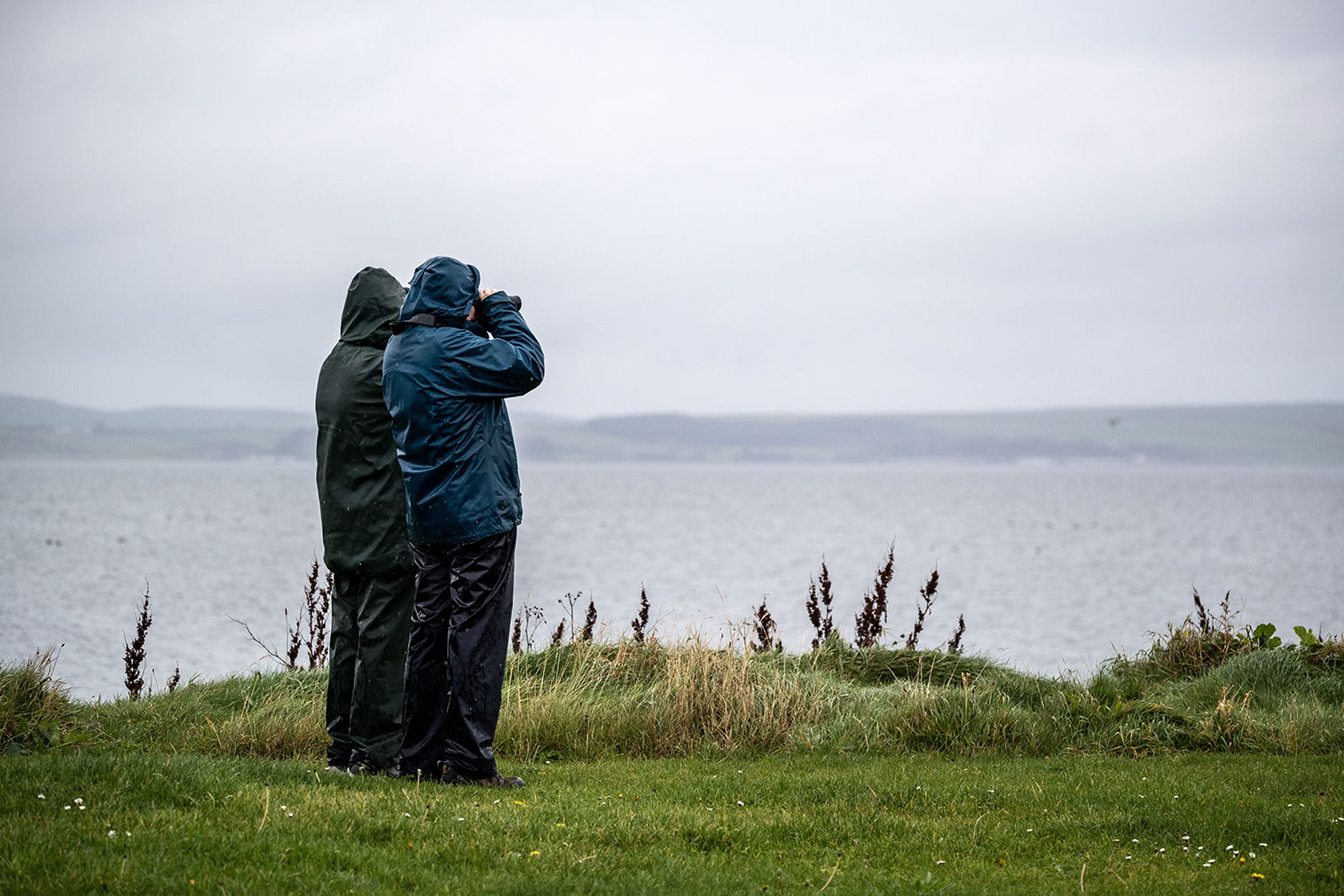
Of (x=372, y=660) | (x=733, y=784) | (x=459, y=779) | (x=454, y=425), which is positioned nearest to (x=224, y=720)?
(x=372, y=660)

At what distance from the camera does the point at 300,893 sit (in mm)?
4059

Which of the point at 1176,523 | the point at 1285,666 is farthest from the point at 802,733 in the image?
the point at 1176,523

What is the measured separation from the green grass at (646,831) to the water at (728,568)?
3.34 meters

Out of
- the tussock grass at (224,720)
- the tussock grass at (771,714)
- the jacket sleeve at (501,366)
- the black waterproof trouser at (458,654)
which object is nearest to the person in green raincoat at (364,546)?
the black waterproof trouser at (458,654)

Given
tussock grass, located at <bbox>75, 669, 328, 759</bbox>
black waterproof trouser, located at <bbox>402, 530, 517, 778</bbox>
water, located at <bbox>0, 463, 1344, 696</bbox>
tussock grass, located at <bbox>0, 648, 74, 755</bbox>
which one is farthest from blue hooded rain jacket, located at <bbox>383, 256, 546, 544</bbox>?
water, located at <bbox>0, 463, 1344, 696</bbox>

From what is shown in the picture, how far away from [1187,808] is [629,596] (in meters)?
23.7

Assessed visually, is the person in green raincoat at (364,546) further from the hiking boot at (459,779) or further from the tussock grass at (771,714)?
the tussock grass at (771,714)

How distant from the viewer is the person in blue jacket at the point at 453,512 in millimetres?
5551

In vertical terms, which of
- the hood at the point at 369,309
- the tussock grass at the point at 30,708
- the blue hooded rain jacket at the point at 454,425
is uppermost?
the hood at the point at 369,309

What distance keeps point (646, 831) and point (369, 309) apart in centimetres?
316

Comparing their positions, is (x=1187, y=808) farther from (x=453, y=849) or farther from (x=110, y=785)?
(x=110, y=785)

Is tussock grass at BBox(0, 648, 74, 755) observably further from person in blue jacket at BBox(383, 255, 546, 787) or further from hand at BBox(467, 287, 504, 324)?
hand at BBox(467, 287, 504, 324)

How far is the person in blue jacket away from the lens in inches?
219

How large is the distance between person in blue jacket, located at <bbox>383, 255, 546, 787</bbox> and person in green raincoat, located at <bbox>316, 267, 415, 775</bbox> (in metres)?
0.24
